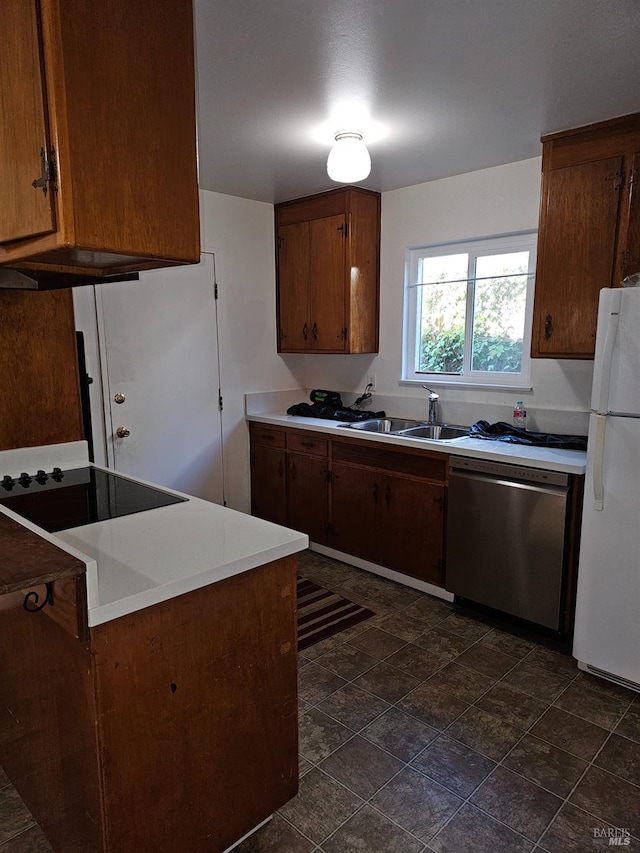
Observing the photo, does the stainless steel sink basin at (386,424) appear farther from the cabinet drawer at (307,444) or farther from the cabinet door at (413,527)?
the cabinet door at (413,527)

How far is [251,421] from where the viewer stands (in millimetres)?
4168

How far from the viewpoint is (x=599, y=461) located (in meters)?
2.31

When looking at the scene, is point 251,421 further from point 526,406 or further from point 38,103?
point 38,103

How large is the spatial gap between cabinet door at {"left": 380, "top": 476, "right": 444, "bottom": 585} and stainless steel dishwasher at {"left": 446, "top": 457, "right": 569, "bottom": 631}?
0.10 m

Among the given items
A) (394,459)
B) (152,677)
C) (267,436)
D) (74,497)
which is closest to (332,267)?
(267,436)

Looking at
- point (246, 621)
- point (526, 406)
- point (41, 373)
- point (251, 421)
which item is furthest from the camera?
point (251, 421)

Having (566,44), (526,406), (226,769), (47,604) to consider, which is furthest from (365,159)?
(226,769)

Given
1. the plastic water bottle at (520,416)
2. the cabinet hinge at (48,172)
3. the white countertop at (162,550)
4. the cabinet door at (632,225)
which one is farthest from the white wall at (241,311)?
the cabinet hinge at (48,172)

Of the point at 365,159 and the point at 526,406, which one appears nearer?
the point at 365,159

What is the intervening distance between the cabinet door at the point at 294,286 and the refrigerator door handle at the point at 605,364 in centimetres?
217

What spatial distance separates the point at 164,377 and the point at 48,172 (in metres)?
2.49

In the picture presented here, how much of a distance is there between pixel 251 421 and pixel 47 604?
285 cm

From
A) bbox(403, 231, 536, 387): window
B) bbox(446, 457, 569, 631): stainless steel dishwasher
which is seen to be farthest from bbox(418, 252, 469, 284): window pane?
bbox(446, 457, 569, 631): stainless steel dishwasher

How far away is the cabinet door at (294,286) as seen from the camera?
13.1 feet
